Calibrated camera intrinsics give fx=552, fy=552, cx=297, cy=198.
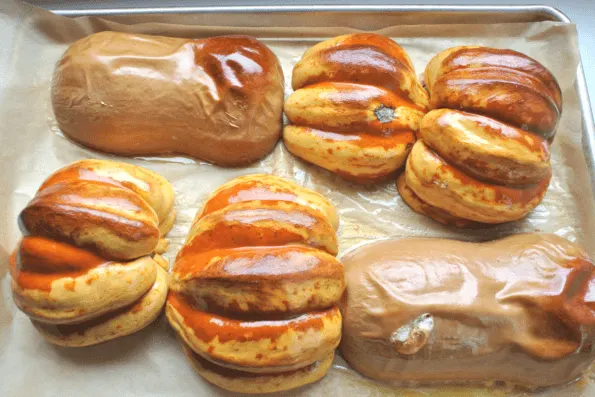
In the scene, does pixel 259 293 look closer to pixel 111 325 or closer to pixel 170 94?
pixel 111 325

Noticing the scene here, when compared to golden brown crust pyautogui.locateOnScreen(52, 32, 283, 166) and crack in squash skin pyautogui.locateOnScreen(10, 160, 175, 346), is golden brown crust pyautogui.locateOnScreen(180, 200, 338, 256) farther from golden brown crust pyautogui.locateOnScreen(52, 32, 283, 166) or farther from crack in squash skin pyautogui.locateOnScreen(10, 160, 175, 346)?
golden brown crust pyautogui.locateOnScreen(52, 32, 283, 166)

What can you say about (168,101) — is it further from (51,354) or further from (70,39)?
(51,354)

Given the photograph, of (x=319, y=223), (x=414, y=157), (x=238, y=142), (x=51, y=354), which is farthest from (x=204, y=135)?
(x=51, y=354)

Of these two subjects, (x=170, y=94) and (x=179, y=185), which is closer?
(x=170, y=94)

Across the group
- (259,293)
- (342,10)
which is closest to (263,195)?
(259,293)

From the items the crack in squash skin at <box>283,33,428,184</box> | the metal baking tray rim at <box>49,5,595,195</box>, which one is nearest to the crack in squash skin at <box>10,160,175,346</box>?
the crack in squash skin at <box>283,33,428,184</box>

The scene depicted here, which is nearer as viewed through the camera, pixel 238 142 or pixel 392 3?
pixel 238 142
